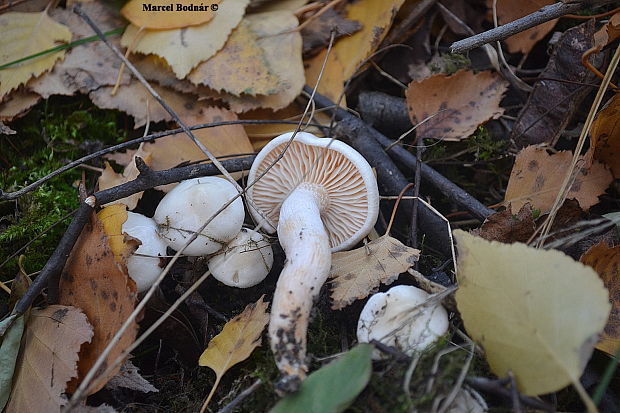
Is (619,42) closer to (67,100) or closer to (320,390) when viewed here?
(320,390)

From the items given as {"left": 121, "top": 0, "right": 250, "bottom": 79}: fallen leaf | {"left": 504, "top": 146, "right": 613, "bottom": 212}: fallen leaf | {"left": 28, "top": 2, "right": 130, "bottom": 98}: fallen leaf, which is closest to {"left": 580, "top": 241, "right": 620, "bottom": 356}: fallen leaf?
{"left": 504, "top": 146, "right": 613, "bottom": 212}: fallen leaf

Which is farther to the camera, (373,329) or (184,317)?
(184,317)

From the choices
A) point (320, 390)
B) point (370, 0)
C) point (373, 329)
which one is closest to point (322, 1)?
point (370, 0)

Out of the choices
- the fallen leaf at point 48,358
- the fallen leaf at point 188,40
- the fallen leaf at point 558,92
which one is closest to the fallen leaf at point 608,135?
the fallen leaf at point 558,92

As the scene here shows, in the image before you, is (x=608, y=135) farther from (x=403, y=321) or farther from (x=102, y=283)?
Result: (x=102, y=283)

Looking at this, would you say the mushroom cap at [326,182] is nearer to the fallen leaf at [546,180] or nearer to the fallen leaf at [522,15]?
the fallen leaf at [546,180]

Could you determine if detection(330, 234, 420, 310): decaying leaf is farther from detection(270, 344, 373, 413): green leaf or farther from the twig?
the twig
